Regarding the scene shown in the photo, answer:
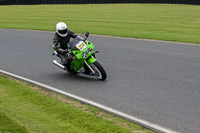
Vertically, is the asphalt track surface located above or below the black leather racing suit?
below

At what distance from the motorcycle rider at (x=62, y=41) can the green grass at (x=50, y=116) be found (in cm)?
165

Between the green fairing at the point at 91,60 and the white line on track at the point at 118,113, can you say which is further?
the green fairing at the point at 91,60

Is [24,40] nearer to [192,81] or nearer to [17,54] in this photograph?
[17,54]

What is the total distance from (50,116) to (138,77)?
3.59 metres

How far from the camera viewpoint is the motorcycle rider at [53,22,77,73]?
955cm

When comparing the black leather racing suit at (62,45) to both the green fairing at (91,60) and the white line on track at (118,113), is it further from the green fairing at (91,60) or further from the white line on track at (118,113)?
the white line on track at (118,113)

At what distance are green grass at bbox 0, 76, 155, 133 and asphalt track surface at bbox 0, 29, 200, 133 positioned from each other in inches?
20.9

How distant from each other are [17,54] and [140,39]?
5.99 metres

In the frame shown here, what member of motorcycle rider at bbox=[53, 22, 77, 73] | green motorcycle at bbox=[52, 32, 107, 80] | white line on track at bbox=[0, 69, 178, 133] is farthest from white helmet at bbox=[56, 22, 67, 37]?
white line on track at bbox=[0, 69, 178, 133]

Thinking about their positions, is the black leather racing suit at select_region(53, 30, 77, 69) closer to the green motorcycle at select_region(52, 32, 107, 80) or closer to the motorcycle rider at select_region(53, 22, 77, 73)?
the motorcycle rider at select_region(53, 22, 77, 73)

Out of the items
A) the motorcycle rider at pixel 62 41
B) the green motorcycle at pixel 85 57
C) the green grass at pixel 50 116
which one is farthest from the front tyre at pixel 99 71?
the green grass at pixel 50 116

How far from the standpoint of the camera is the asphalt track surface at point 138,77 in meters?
6.61

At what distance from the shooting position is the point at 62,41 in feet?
32.4

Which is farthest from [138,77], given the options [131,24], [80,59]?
[131,24]
